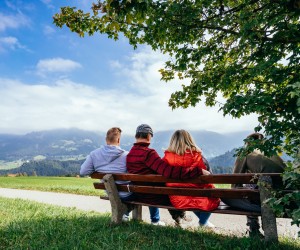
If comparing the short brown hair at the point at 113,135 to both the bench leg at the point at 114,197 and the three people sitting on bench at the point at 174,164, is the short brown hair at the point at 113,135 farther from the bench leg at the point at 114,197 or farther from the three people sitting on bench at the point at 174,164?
the bench leg at the point at 114,197

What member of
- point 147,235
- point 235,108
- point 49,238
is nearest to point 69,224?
point 49,238

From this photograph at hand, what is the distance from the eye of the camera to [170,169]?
17.3ft

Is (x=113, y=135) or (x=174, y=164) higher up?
(x=113, y=135)

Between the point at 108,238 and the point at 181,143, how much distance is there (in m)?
1.94

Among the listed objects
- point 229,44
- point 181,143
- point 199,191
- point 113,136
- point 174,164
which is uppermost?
point 229,44

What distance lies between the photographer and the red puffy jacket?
526cm

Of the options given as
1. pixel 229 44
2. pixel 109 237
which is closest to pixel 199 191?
pixel 109 237

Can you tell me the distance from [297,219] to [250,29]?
434cm

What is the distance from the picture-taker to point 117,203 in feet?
19.8

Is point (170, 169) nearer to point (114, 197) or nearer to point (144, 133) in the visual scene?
point (144, 133)

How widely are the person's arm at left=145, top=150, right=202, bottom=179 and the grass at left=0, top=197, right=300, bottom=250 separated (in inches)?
37.4

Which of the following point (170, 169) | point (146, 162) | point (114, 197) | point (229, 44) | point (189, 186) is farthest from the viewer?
point (229, 44)

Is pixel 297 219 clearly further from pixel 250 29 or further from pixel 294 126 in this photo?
pixel 250 29

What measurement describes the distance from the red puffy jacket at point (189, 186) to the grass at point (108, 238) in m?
0.46
